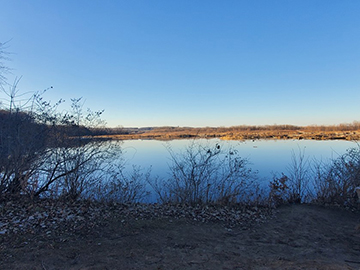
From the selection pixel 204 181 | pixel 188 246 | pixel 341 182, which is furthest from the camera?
pixel 204 181

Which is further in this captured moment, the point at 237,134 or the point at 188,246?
the point at 237,134

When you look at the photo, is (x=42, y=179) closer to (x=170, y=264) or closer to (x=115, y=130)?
(x=115, y=130)

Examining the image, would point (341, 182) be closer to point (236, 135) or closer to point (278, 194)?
point (278, 194)

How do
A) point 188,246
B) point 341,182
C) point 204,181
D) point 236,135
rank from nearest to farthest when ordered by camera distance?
point 188,246 → point 341,182 → point 204,181 → point 236,135

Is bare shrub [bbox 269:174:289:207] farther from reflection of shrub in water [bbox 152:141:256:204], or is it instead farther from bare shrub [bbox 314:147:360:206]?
bare shrub [bbox 314:147:360:206]

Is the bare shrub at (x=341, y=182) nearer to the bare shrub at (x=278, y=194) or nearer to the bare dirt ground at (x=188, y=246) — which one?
the bare shrub at (x=278, y=194)

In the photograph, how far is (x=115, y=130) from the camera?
8.38 m

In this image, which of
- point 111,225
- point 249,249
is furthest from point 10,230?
point 249,249

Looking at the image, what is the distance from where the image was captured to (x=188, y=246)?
4008 mm

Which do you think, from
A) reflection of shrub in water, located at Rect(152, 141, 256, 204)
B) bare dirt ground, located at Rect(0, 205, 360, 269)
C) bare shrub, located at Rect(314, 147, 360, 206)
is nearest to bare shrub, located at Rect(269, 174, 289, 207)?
reflection of shrub in water, located at Rect(152, 141, 256, 204)

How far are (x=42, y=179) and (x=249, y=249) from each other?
21.2 ft

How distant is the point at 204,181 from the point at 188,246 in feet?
11.9

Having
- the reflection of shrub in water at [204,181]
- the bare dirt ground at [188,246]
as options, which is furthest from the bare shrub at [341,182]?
the reflection of shrub in water at [204,181]

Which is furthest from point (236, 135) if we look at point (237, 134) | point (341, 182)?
point (341, 182)
